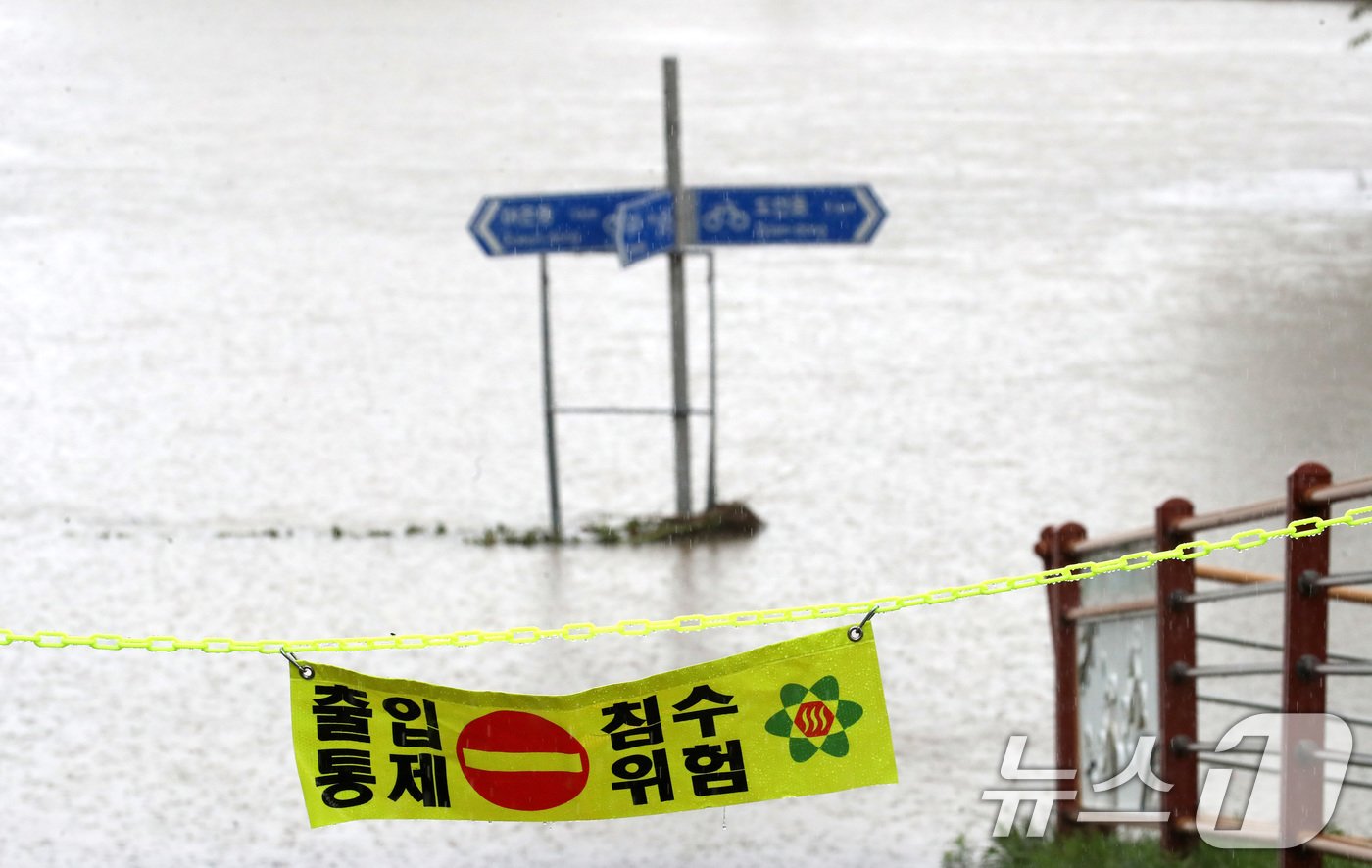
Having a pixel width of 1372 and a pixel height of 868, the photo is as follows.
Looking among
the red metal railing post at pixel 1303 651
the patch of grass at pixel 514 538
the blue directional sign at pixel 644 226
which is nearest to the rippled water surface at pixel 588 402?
the patch of grass at pixel 514 538

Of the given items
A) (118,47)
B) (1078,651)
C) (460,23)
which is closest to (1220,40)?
(460,23)

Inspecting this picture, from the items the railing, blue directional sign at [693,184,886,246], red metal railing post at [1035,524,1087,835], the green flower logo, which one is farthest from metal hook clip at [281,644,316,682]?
blue directional sign at [693,184,886,246]

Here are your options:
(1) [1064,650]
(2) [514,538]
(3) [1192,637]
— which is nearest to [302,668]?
(3) [1192,637]

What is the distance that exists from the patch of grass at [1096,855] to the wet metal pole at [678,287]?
15.4 feet

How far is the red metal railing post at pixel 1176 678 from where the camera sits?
16.9 ft

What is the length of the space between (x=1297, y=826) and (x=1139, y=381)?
9.30m

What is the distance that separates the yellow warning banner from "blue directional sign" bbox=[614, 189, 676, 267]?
17.6ft

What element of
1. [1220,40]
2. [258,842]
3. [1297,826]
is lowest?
[258,842]

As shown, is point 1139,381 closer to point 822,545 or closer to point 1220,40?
point 822,545

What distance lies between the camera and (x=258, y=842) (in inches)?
256

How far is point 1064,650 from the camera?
5.96 meters

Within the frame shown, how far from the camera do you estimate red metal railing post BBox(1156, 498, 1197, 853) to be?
514cm

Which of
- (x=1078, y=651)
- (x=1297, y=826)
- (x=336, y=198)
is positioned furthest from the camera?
Answer: (x=336, y=198)

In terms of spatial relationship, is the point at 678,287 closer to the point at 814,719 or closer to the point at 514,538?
the point at 514,538
